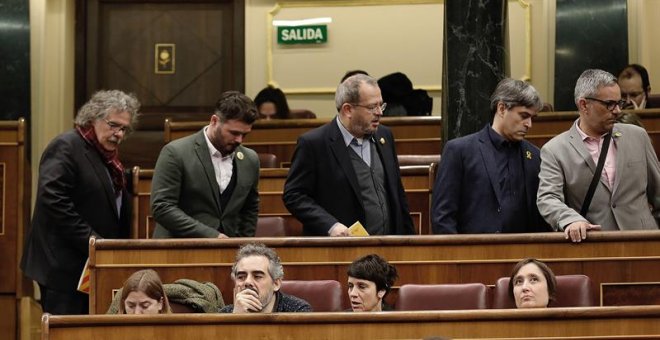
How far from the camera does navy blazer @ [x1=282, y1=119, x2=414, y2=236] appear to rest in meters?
5.48

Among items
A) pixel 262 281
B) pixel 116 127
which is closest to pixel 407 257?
pixel 262 281

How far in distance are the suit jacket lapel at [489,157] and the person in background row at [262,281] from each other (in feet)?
3.37

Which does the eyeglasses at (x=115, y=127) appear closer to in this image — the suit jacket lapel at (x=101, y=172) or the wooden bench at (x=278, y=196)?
the suit jacket lapel at (x=101, y=172)

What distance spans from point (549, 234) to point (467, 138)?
2.06 ft

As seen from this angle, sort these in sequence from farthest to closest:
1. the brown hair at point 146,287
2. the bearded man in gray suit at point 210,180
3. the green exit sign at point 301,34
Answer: the green exit sign at point 301,34
the bearded man in gray suit at point 210,180
the brown hair at point 146,287

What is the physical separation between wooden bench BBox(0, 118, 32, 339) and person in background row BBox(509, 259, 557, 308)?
9.11 ft

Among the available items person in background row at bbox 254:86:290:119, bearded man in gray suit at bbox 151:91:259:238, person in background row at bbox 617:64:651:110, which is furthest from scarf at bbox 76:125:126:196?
person in background row at bbox 617:64:651:110

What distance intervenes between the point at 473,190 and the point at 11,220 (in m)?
2.39

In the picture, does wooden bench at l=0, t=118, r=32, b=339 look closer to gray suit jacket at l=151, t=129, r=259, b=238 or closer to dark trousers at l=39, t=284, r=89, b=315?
dark trousers at l=39, t=284, r=89, b=315

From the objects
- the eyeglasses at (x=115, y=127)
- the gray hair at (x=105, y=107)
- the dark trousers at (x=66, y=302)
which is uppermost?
the gray hair at (x=105, y=107)

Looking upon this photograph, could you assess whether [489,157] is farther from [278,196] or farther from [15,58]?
[15,58]

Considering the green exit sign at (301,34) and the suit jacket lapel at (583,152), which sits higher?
the green exit sign at (301,34)

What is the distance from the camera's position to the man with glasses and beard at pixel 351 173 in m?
5.48

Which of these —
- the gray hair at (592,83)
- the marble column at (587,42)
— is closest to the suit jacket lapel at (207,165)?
the gray hair at (592,83)
